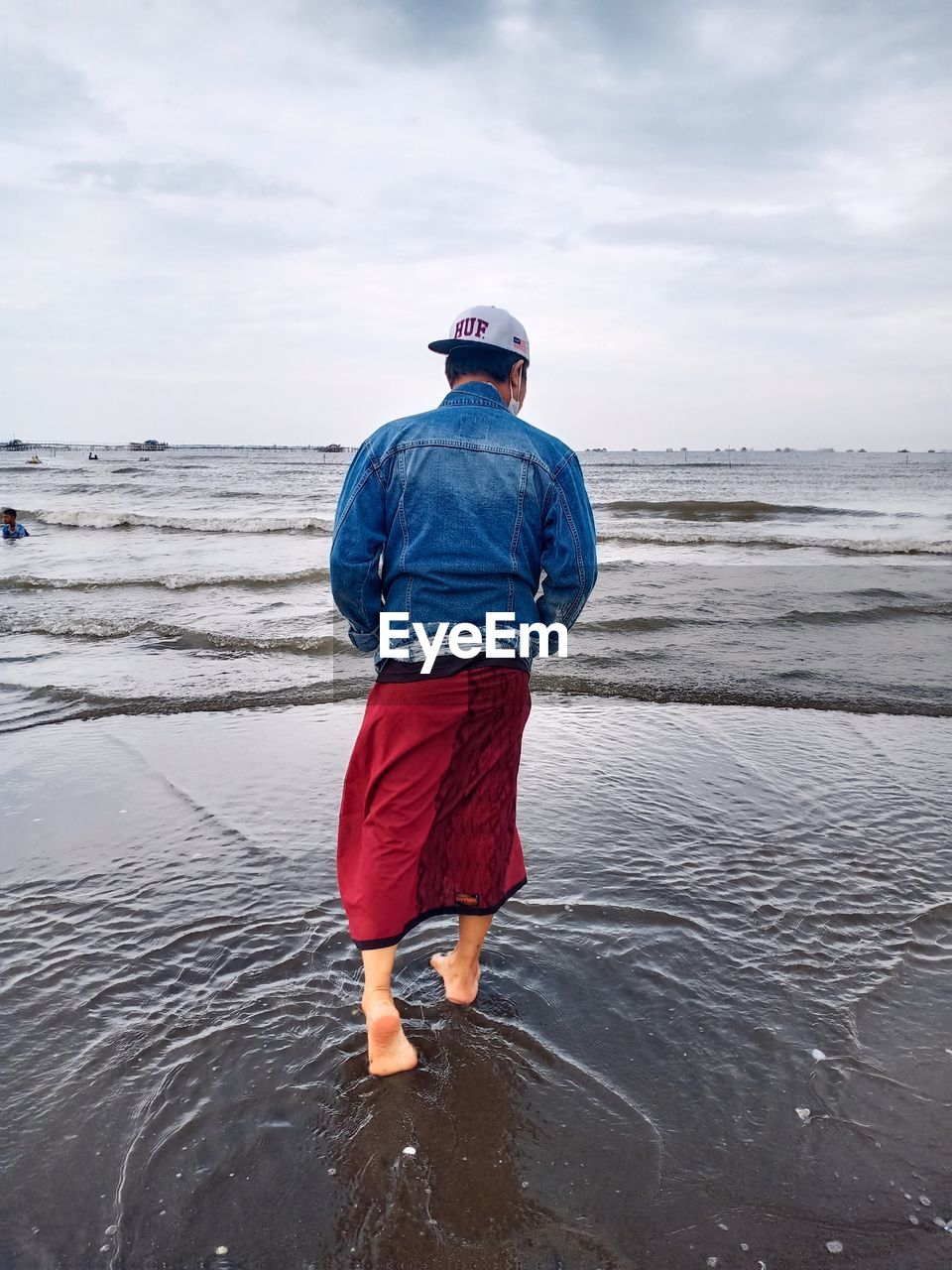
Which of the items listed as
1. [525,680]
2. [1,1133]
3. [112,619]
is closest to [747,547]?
[112,619]

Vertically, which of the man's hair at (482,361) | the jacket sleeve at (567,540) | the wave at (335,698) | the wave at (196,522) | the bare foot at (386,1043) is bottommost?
the wave at (335,698)

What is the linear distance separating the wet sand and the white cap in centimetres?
199

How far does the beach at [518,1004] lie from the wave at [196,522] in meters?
15.1

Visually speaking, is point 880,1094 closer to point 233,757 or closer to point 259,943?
point 259,943

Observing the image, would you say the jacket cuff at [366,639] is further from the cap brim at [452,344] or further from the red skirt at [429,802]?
the cap brim at [452,344]

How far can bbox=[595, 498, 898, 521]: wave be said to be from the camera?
2652 centimetres

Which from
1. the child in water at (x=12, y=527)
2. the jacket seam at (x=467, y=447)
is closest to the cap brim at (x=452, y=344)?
the jacket seam at (x=467, y=447)

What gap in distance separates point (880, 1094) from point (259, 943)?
194 centimetres

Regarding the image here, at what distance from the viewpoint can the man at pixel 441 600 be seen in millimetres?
2230

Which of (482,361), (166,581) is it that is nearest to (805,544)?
(166,581)

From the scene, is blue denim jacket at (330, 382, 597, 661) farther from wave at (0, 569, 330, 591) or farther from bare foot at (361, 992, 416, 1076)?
wave at (0, 569, 330, 591)

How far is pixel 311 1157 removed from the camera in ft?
6.33

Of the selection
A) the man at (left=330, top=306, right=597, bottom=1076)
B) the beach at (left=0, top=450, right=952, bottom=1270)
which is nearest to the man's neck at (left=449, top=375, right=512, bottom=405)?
the man at (left=330, top=306, right=597, bottom=1076)
